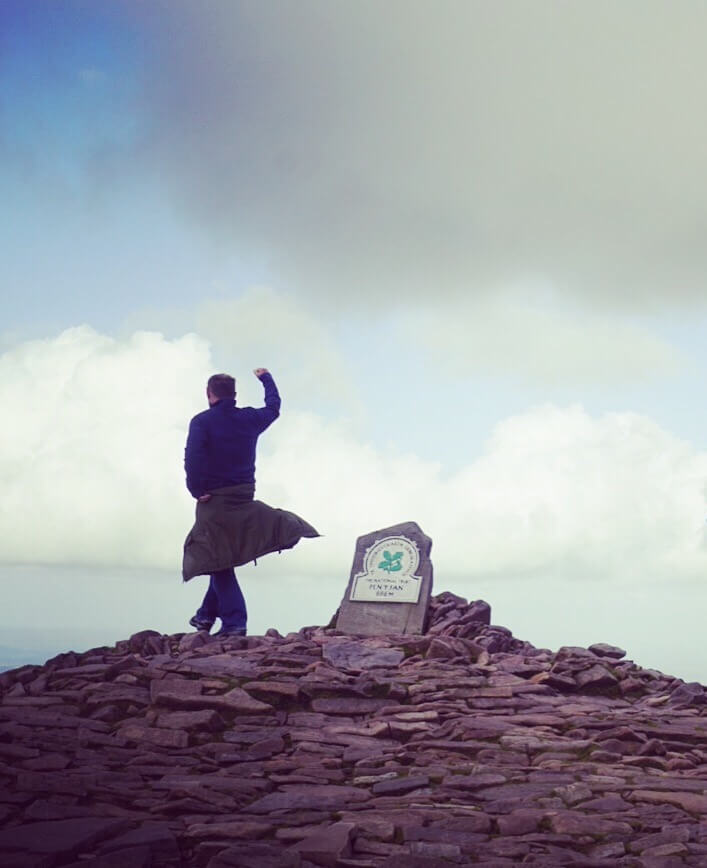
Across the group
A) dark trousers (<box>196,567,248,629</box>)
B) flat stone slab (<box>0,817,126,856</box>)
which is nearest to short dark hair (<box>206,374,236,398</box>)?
dark trousers (<box>196,567,248,629</box>)

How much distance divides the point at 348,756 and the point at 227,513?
485 centimetres

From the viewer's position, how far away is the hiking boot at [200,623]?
13.1 meters

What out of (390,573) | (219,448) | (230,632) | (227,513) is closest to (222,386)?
(219,448)

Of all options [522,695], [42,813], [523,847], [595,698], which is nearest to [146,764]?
[42,813]

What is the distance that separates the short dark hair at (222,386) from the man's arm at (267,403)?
406 millimetres

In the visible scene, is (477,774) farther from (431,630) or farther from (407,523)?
(407,523)

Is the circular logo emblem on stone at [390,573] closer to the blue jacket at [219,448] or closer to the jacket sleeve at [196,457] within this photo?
the blue jacket at [219,448]

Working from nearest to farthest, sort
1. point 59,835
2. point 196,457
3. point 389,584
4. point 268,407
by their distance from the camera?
point 59,835
point 196,457
point 268,407
point 389,584

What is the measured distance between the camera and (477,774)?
8.05 m

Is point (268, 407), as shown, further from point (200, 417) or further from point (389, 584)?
point (389, 584)

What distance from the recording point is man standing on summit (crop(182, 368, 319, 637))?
12.8m

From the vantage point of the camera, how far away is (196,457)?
12797 millimetres

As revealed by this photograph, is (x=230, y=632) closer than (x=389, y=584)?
Yes

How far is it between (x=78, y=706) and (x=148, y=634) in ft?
8.85
